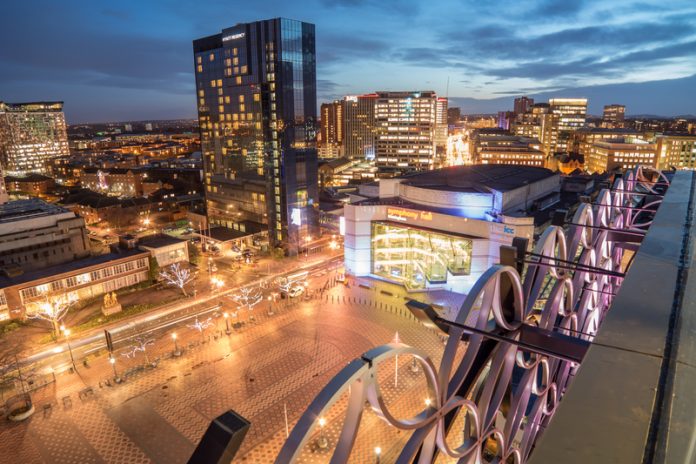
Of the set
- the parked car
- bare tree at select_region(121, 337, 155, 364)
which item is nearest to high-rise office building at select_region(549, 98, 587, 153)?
the parked car

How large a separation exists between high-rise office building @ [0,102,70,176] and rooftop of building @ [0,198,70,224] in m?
90.0

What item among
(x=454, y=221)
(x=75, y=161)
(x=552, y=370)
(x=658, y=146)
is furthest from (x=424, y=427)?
(x=75, y=161)

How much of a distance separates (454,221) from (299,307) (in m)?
16.0

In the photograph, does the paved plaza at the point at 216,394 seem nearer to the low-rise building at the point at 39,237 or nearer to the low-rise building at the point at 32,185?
the low-rise building at the point at 39,237

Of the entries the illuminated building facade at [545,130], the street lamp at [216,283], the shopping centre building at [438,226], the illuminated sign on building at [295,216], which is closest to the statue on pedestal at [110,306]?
the street lamp at [216,283]

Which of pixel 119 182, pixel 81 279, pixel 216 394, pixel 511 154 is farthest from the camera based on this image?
pixel 511 154

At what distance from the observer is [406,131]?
109938 millimetres

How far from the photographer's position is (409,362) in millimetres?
26812

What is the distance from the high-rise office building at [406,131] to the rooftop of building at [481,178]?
2148 inches

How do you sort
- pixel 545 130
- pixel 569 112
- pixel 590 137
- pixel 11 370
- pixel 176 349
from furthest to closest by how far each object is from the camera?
pixel 569 112 < pixel 545 130 < pixel 590 137 < pixel 176 349 < pixel 11 370

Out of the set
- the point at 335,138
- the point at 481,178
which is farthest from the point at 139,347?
the point at 335,138

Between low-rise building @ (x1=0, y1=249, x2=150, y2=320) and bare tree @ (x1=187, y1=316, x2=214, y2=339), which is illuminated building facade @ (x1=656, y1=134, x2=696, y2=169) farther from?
low-rise building @ (x1=0, y1=249, x2=150, y2=320)

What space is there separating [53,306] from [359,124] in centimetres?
12558

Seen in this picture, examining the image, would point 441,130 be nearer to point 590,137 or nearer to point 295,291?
point 590,137
